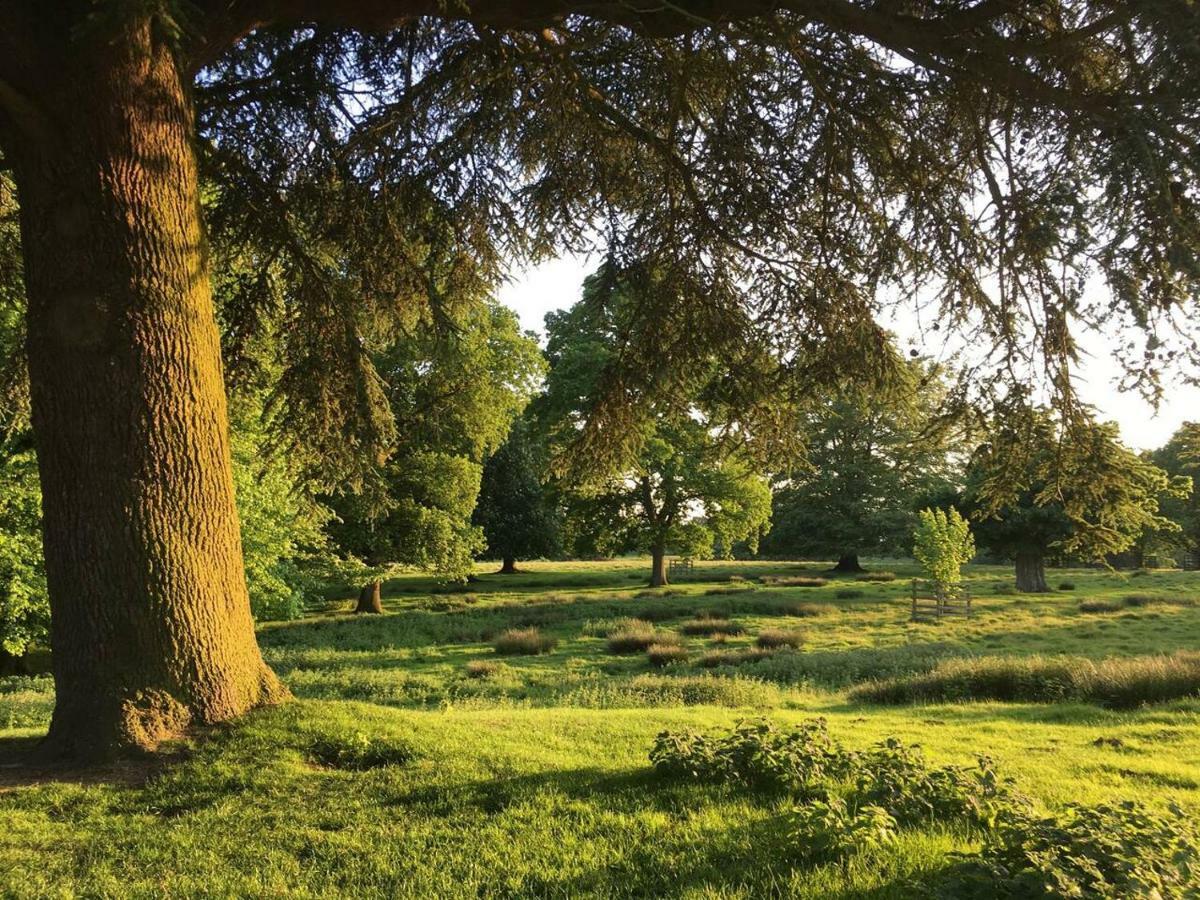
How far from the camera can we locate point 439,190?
26.3ft

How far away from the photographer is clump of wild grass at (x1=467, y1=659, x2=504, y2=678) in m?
15.4

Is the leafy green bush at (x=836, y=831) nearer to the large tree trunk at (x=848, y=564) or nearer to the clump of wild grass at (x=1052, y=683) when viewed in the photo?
the clump of wild grass at (x=1052, y=683)

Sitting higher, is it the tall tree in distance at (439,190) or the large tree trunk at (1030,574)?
the tall tree in distance at (439,190)

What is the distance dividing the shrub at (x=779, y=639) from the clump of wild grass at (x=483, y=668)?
7.09 m

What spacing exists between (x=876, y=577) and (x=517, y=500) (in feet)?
66.5

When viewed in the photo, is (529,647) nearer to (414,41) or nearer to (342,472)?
(342,472)

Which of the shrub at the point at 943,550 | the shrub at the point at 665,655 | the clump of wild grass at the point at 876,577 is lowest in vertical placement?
the clump of wild grass at the point at 876,577

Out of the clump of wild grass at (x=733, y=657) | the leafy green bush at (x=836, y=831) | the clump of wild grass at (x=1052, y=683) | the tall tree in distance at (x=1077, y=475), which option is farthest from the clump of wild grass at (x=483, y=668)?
the leafy green bush at (x=836, y=831)

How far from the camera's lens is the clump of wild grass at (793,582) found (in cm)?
3716

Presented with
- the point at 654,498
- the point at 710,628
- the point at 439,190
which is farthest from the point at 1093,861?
the point at 654,498

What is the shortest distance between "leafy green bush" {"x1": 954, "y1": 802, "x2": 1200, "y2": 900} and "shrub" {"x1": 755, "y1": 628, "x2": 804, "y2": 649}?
53.4 ft

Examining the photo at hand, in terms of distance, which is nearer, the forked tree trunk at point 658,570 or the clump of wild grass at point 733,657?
the clump of wild grass at point 733,657

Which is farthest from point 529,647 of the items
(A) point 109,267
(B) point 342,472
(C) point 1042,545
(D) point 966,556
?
(C) point 1042,545

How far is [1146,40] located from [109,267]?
692 centimetres
